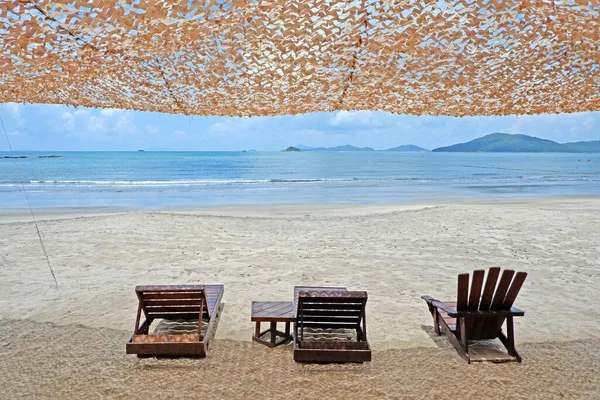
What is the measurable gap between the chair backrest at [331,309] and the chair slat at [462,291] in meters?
0.89

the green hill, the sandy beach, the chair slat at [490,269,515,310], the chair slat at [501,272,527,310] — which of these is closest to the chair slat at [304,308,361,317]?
the sandy beach

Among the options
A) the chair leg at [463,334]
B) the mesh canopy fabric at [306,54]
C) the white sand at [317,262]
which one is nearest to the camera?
the mesh canopy fabric at [306,54]

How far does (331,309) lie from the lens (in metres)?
4.32

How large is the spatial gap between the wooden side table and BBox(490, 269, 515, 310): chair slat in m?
2.01

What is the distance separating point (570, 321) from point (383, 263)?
3523 millimetres

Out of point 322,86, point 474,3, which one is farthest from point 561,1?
point 322,86

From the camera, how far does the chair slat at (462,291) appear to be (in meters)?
3.92

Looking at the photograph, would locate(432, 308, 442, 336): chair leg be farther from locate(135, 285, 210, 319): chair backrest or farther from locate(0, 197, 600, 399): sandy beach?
locate(135, 285, 210, 319): chair backrest

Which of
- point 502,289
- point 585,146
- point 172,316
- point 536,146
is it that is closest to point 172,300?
point 172,316

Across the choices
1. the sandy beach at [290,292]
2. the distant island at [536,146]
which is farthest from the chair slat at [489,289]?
the distant island at [536,146]

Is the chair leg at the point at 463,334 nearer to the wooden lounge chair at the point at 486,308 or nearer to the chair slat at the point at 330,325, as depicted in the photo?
the wooden lounge chair at the point at 486,308

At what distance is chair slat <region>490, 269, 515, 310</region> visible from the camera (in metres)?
3.96

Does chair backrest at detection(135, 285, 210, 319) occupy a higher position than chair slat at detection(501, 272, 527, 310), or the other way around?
chair slat at detection(501, 272, 527, 310)

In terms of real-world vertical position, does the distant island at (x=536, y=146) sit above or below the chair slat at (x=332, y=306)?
below
